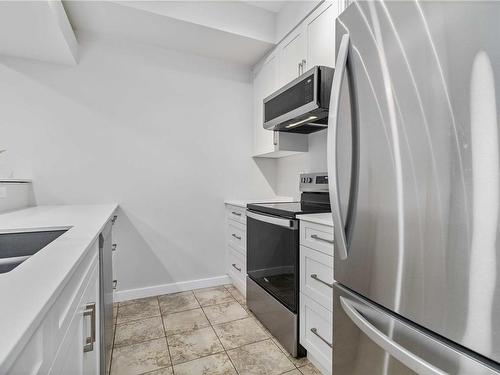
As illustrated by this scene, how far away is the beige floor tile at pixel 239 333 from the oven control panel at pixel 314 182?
115 cm

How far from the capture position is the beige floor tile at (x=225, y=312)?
215cm

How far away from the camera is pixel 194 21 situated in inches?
87.4

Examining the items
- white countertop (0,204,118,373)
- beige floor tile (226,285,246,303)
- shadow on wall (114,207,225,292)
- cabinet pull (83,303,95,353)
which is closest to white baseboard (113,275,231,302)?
shadow on wall (114,207,225,292)

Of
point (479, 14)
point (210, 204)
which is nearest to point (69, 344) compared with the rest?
point (479, 14)

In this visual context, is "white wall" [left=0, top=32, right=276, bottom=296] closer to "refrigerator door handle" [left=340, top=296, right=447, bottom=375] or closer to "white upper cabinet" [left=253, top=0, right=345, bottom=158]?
"white upper cabinet" [left=253, top=0, right=345, bottom=158]

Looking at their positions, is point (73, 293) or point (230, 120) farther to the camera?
point (230, 120)

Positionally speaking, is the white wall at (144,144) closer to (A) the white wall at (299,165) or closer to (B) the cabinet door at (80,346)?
(A) the white wall at (299,165)

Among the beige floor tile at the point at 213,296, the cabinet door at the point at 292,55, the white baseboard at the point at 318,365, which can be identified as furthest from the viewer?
the beige floor tile at the point at 213,296

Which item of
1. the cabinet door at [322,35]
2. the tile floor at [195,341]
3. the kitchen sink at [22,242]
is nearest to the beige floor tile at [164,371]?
the tile floor at [195,341]

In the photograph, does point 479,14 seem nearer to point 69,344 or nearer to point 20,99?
point 69,344

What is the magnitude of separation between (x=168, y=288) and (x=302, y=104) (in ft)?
7.03

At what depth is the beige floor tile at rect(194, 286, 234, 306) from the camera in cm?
249

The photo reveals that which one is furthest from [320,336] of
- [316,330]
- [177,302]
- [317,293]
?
[177,302]

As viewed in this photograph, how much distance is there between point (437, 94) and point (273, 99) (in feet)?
5.27
